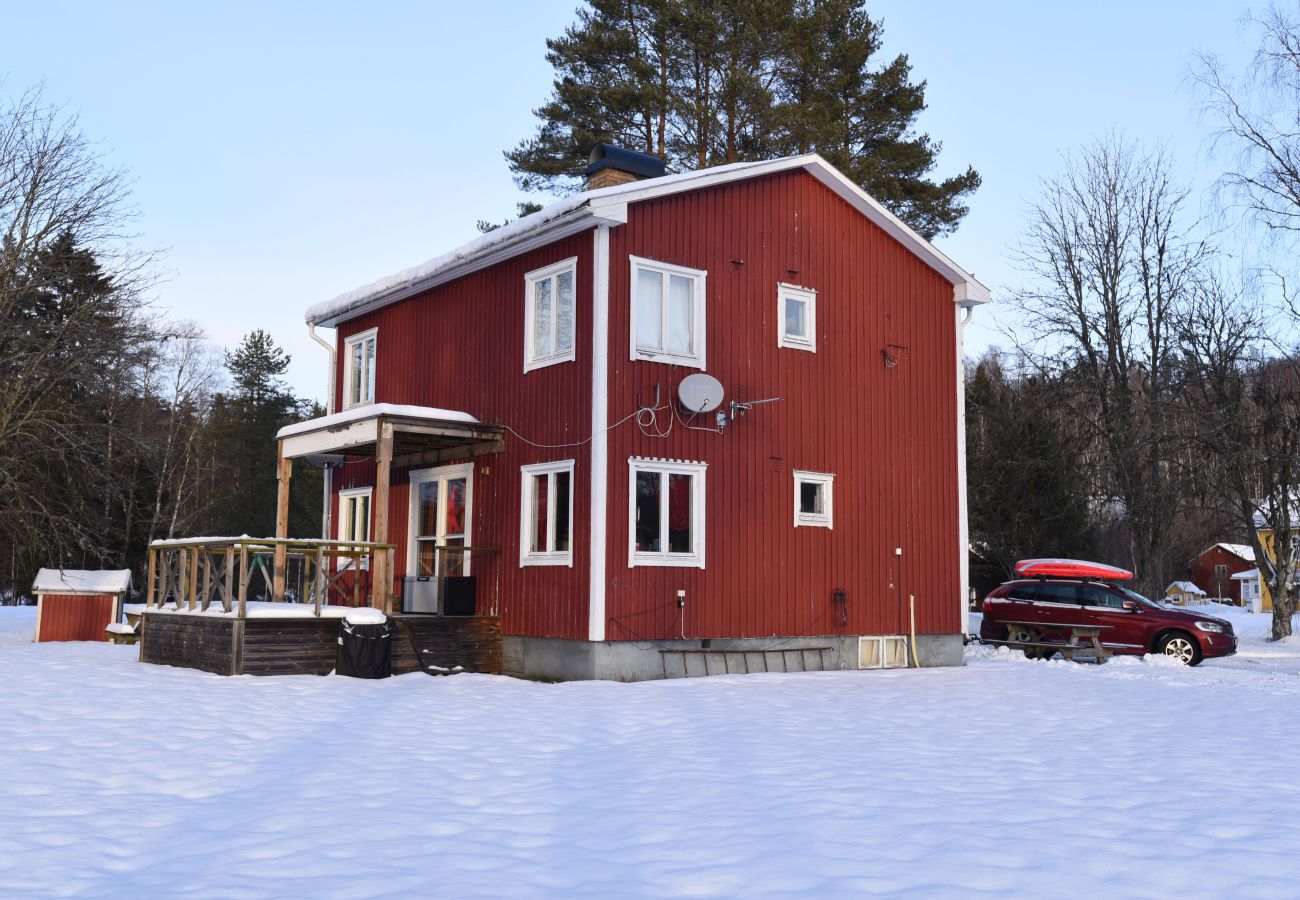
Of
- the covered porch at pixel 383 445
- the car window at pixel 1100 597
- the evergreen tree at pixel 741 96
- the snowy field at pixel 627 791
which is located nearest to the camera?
the snowy field at pixel 627 791

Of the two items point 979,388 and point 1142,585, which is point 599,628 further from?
point 979,388

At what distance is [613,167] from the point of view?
57.8 feet

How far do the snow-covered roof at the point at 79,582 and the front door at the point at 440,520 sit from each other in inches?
306

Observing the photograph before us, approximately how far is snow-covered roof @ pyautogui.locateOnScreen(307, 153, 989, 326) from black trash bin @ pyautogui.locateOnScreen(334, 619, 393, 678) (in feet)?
18.3

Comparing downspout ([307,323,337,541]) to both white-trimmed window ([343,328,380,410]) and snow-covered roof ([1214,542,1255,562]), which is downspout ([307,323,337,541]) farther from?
snow-covered roof ([1214,542,1255,562])

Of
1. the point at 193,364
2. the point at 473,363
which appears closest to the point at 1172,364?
the point at 473,363

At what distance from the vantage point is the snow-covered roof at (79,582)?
22.0m

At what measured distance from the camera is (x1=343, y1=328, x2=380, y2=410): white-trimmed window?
2012cm

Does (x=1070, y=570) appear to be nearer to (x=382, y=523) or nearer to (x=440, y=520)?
(x=440, y=520)

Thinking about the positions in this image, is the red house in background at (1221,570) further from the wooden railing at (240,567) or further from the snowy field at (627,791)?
the wooden railing at (240,567)

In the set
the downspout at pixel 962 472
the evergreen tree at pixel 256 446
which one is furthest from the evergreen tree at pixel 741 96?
the evergreen tree at pixel 256 446

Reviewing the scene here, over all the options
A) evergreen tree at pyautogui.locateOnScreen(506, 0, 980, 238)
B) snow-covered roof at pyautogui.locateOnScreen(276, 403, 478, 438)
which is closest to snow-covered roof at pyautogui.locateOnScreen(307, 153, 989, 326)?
snow-covered roof at pyautogui.locateOnScreen(276, 403, 478, 438)

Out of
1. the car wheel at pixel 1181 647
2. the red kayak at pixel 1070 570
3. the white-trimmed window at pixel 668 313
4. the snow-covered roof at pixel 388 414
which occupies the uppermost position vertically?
the white-trimmed window at pixel 668 313

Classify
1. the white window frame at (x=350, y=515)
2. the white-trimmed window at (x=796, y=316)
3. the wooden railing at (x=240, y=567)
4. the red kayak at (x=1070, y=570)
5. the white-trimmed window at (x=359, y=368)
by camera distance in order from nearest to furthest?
the wooden railing at (x=240, y=567)
the white-trimmed window at (x=796, y=316)
the white window frame at (x=350, y=515)
the white-trimmed window at (x=359, y=368)
the red kayak at (x=1070, y=570)
